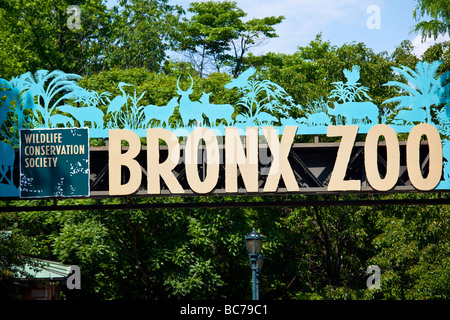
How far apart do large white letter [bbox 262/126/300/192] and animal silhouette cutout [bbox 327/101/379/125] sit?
1.33 metres

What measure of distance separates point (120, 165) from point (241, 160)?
2.93 m

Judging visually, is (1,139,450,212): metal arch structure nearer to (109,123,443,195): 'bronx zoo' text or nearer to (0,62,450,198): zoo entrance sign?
(0,62,450,198): zoo entrance sign

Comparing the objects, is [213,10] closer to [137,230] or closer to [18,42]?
[18,42]

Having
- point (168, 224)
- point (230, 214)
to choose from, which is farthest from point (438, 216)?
point (168, 224)

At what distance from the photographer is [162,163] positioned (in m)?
17.8

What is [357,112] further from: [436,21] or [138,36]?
[138,36]

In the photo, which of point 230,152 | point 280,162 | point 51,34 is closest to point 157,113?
point 230,152

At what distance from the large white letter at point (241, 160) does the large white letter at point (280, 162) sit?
1.11ft

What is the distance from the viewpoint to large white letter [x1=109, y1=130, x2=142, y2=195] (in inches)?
693

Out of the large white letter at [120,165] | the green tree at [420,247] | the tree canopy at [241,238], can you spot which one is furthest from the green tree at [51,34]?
the large white letter at [120,165]

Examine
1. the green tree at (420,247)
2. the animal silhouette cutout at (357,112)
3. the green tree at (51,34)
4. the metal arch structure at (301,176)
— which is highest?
the green tree at (51,34)

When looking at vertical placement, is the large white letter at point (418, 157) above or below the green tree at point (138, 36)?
below

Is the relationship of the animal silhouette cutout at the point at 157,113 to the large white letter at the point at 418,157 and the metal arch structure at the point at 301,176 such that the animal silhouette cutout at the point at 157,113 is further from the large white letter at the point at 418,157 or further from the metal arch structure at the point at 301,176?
the large white letter at the point at 418,157

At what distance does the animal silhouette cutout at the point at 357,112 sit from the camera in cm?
1792
